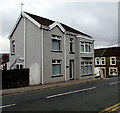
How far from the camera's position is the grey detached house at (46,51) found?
48.2 ft

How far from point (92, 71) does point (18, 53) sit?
40.3 ft

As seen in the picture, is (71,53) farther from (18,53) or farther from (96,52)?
(96,52)

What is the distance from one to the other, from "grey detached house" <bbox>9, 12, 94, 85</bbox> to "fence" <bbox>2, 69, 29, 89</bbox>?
2.35 feet

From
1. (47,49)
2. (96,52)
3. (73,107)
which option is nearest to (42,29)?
(47,49)

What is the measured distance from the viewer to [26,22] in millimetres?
16531

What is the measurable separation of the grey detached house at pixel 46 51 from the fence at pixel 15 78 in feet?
2.35

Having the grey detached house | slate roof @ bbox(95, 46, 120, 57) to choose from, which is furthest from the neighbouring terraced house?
the grey detached house

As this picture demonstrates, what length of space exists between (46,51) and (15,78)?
4.61 metres

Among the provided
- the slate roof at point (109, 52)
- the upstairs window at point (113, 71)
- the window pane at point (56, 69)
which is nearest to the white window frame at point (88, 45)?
the window pane at point (56, 69)

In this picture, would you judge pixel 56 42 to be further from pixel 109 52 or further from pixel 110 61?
pixel 109 52

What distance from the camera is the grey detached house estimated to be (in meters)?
14.7

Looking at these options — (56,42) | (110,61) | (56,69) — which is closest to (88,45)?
(56,42)

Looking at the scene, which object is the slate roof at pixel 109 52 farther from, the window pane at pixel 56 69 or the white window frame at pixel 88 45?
the window pane at pixel 56 69

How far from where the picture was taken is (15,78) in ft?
40.9
